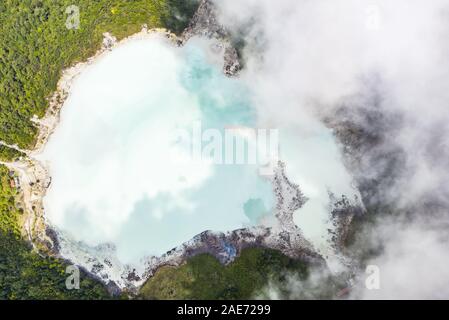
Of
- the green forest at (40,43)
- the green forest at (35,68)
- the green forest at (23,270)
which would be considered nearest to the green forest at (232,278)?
the green forest at (23,270)

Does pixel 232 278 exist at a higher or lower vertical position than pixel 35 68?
lower

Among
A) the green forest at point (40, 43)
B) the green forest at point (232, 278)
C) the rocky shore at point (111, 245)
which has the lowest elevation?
the green forest at point (232, 278)

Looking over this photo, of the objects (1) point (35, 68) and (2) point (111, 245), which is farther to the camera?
(2) point (111, 245)

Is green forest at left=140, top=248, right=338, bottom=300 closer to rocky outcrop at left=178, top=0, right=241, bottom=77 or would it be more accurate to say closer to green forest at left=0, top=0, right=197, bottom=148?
rocky outcrop at left=178, top=0, right=241, bottom=77

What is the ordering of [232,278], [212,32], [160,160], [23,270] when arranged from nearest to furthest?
[232,278] < [23,270] < [160,160] < [212,32]

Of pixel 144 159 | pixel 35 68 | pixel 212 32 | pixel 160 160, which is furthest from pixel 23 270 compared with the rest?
pixel 212 32

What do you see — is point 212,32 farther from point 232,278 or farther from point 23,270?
point 23,270

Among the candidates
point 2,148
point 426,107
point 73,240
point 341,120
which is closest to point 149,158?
point 73,240

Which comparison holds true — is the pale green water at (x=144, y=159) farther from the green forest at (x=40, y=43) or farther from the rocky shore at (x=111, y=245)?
the green forest at (x=40, y=43)

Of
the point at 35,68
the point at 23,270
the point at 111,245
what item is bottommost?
the point at 23,270

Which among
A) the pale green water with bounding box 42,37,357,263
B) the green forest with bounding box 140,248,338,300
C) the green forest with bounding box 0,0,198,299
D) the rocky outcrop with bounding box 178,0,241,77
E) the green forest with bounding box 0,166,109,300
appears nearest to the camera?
the green forest with bounding box 0,166,109,300

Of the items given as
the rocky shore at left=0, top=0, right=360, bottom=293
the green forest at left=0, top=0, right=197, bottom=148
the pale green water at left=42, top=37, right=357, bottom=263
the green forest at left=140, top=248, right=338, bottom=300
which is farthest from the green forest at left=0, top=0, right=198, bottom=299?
the green forest at left=140, top=248, right=338, bottom=300
